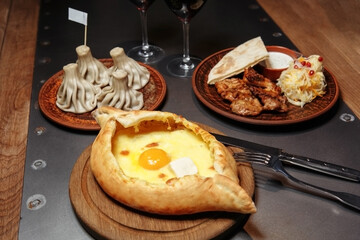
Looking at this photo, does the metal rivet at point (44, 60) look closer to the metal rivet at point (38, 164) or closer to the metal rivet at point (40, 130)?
the metal rivet at point (40, 130)

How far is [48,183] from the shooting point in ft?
3.71

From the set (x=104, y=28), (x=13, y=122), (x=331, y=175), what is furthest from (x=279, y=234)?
(x=104, y=28)

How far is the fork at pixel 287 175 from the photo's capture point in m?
1.01

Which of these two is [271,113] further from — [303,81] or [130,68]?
[130,68]

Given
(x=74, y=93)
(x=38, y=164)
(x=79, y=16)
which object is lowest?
(x=38, y=164)

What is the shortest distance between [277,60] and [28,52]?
1.07 meters

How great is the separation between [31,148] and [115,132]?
0.35 meters

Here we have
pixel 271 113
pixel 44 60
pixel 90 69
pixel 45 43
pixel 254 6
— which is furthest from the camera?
pixel 254 6

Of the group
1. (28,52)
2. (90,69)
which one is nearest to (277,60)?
(90,69)

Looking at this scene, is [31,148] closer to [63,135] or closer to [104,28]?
[63,135]

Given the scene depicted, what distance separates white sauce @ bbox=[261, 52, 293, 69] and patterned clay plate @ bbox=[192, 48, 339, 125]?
0.15 metres

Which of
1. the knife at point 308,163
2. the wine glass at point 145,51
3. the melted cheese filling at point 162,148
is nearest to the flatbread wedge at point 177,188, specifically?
the melted cheese filling at point 162,148

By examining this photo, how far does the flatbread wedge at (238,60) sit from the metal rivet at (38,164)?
626 mm

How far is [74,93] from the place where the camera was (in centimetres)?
133
